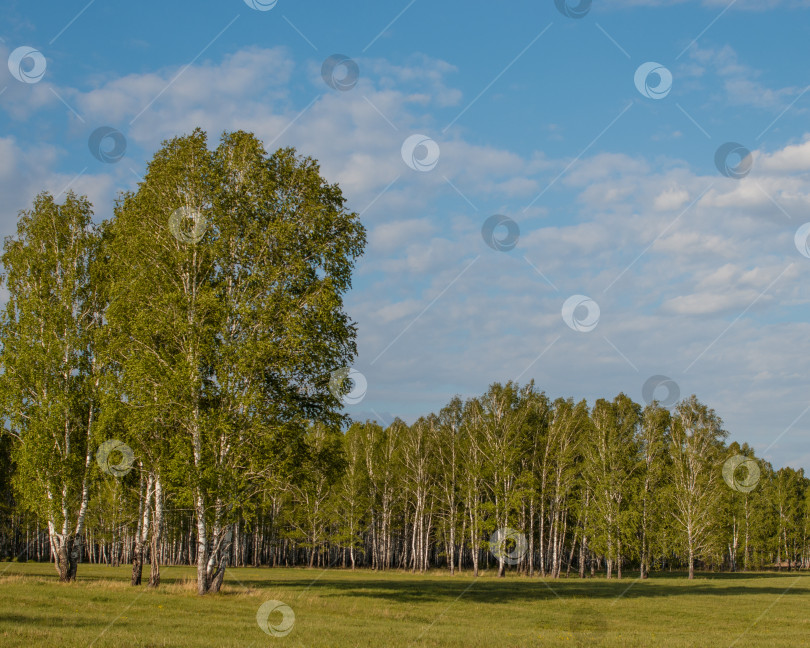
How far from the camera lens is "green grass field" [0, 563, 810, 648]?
679 inches

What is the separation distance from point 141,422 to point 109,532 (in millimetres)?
48115

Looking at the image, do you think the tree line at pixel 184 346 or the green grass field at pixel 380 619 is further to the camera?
the tree line at pixel 184 346

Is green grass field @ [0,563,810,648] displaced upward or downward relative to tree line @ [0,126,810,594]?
downward

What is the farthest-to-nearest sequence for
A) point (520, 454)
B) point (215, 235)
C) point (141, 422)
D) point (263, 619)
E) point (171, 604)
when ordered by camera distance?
point (520, 454), point (215, 235), point (141, 422), point (171, 604), point (263, 619)

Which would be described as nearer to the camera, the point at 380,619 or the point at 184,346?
the point at 380,619

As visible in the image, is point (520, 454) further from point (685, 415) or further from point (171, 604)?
point (171, 604)

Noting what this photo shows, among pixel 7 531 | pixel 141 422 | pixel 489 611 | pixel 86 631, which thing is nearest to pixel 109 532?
pixel 7 531

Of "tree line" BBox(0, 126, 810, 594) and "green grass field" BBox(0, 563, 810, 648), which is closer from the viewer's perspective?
"green grass field" BBox(0, 563, 810, 648)

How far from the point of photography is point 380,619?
23.7 metres

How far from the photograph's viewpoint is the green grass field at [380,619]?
1723 cm

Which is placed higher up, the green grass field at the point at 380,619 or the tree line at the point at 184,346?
the tree line at the point at 184,346

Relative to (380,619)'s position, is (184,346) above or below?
above

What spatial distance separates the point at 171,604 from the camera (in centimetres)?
2478

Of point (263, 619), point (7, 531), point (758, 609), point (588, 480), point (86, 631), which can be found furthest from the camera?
point (7, 531)
